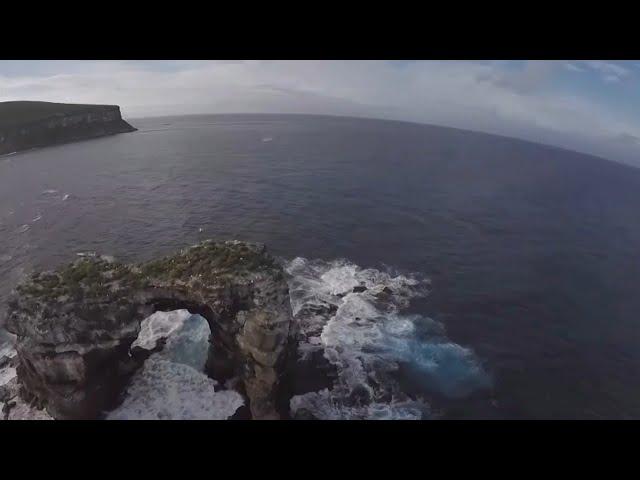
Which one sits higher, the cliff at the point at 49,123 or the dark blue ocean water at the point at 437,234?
the cliff at the point at 49,123

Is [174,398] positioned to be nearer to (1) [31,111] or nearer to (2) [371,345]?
(2) [371,345]

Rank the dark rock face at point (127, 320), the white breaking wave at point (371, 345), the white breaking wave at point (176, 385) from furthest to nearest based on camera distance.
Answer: the white breaking wave at point (371, 345) → the white breaking wave at point (176, 385) → the dark rock face at point (127, 320)

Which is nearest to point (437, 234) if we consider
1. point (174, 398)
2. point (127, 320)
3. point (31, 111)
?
point (174, 398)

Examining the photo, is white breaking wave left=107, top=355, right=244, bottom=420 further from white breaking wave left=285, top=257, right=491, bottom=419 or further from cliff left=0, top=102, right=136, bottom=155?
cliff left=0, top=102, right=136, bottom=155

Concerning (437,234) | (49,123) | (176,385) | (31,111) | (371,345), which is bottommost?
(371,345)

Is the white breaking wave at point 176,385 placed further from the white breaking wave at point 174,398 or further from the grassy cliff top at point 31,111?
the grassy cliff top at point 31,111

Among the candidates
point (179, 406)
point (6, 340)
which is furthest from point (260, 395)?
point (6, 340)

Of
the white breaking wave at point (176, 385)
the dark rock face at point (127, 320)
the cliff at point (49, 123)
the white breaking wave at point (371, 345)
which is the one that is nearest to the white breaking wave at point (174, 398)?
the white breaking wave at point (176, 385)

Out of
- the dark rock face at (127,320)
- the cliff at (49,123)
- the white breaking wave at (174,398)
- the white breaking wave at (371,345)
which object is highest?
the cliff at (49,123)
